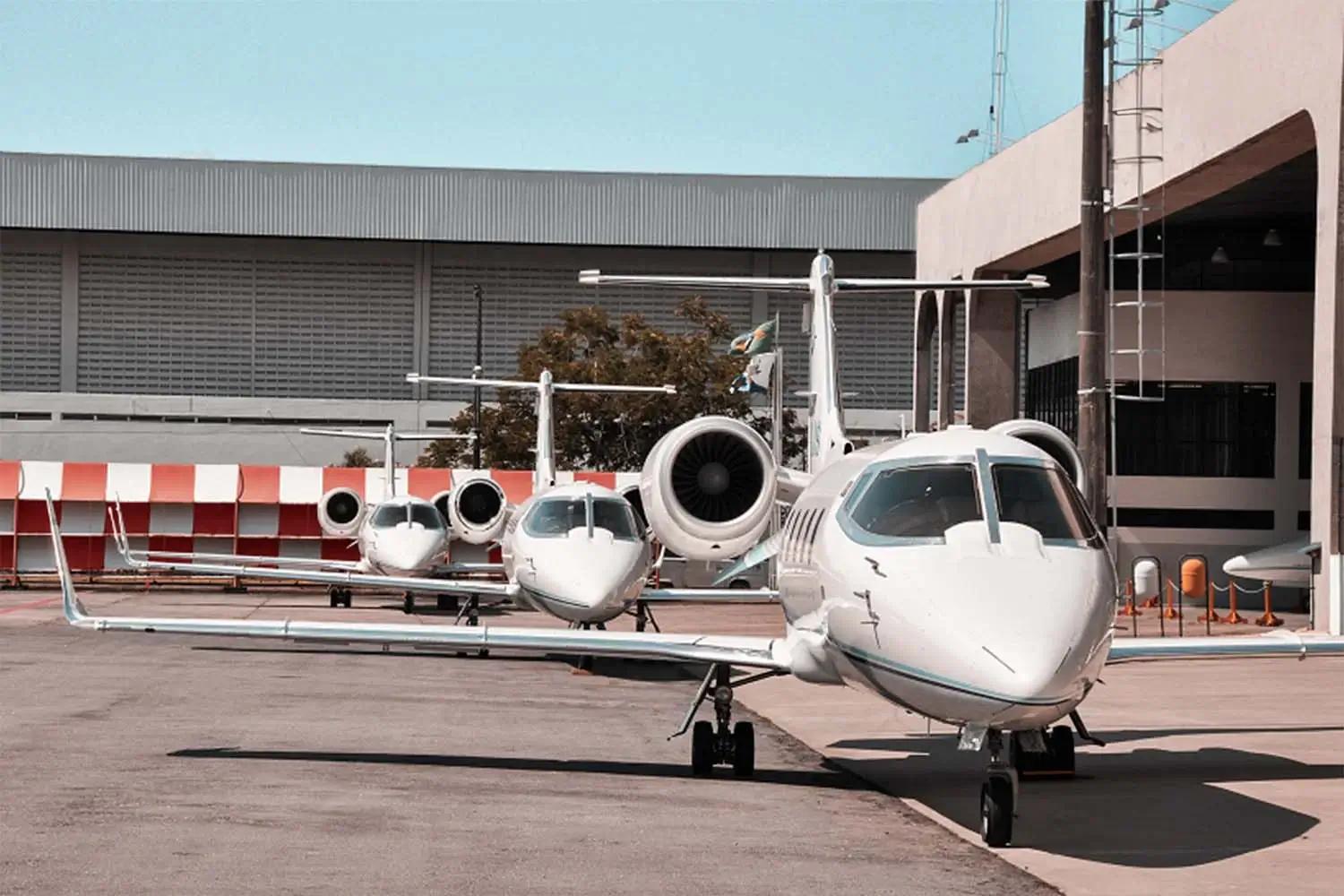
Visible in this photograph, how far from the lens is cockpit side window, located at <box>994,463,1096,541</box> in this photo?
1098cm

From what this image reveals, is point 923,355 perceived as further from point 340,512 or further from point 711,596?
point 711,596

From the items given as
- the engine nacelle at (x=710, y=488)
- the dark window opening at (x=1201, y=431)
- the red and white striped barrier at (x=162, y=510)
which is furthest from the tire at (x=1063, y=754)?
the red and white striped barrier at (x=162, y=510)

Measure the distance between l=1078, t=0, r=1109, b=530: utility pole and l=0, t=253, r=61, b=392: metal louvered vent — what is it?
190 feet

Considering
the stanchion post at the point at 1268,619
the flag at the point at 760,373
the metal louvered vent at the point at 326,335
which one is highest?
the metal louvered vent at the point at 326,335

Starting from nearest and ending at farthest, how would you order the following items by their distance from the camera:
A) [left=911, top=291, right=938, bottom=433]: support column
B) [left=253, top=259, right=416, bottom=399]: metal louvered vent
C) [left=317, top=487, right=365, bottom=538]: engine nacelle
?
[left=317, top=487, right=365, bottom=538]: engine nacelle
[left=911, top=291, right=938, bottom=433]: support column
[left=253, top=259, right=416, bottom=399]: metal louvered vent

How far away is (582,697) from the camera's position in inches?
823

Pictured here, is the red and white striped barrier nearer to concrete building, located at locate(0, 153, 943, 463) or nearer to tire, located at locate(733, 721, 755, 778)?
concrete building, located at locate(0, 153, 943, 463)

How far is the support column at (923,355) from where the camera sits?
4847 centimetres

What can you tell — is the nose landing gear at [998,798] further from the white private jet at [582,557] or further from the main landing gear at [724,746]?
the white private jet at [582,557]

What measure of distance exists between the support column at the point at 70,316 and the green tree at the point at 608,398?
1532cm

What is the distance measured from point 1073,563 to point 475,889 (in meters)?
3.67

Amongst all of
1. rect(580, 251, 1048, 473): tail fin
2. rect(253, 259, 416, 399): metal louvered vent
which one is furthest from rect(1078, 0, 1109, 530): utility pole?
rect(253, 259, 416, 399): metal louvered vent

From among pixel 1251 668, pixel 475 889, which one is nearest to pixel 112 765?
pixel 475 889

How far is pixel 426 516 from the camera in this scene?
3822 cm
